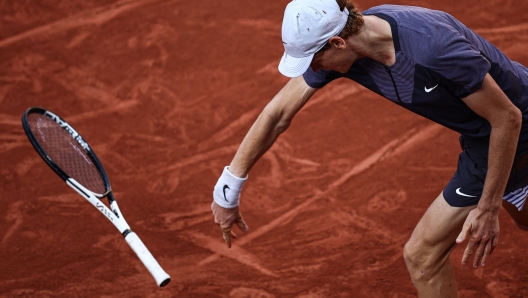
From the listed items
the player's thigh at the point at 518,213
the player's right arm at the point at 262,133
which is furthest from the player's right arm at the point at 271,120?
the player's thigh at the point at 518,213

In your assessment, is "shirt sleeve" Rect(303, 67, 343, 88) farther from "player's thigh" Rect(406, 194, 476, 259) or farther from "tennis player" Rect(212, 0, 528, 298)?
"player's thigh" Rect(406, 194, 476, 259)

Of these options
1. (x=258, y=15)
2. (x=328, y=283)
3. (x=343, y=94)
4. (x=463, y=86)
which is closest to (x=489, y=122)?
(x=463, y=86)

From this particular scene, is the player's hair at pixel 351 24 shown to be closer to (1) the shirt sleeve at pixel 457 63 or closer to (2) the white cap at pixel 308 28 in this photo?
(2) the white cap at pixel 308 28

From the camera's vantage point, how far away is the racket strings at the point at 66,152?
412 cm

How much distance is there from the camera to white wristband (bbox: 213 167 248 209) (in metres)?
3.52

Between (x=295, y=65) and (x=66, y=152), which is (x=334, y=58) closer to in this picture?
(x=295, y=65)

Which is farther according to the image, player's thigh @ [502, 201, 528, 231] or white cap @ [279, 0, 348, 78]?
player's thigh @ [502, 201, 528, 231]

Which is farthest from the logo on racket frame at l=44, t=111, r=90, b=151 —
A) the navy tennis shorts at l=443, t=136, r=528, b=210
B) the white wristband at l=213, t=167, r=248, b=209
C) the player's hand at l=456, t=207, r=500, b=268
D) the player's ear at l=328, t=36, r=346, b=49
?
the player's hand at l=456, t=207, r=500, b=268

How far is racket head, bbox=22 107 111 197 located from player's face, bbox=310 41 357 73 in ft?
5.19

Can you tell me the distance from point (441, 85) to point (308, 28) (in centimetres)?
61

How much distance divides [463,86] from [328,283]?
1851 mm

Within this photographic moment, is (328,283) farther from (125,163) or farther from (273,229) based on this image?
(125,163)

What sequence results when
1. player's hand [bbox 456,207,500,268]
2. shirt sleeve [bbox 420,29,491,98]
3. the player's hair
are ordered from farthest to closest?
player's hand [bbox 456,207,500,268] < the player's hair < shirt sleeve [bbox 420,29,491,98]

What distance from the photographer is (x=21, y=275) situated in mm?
4547
